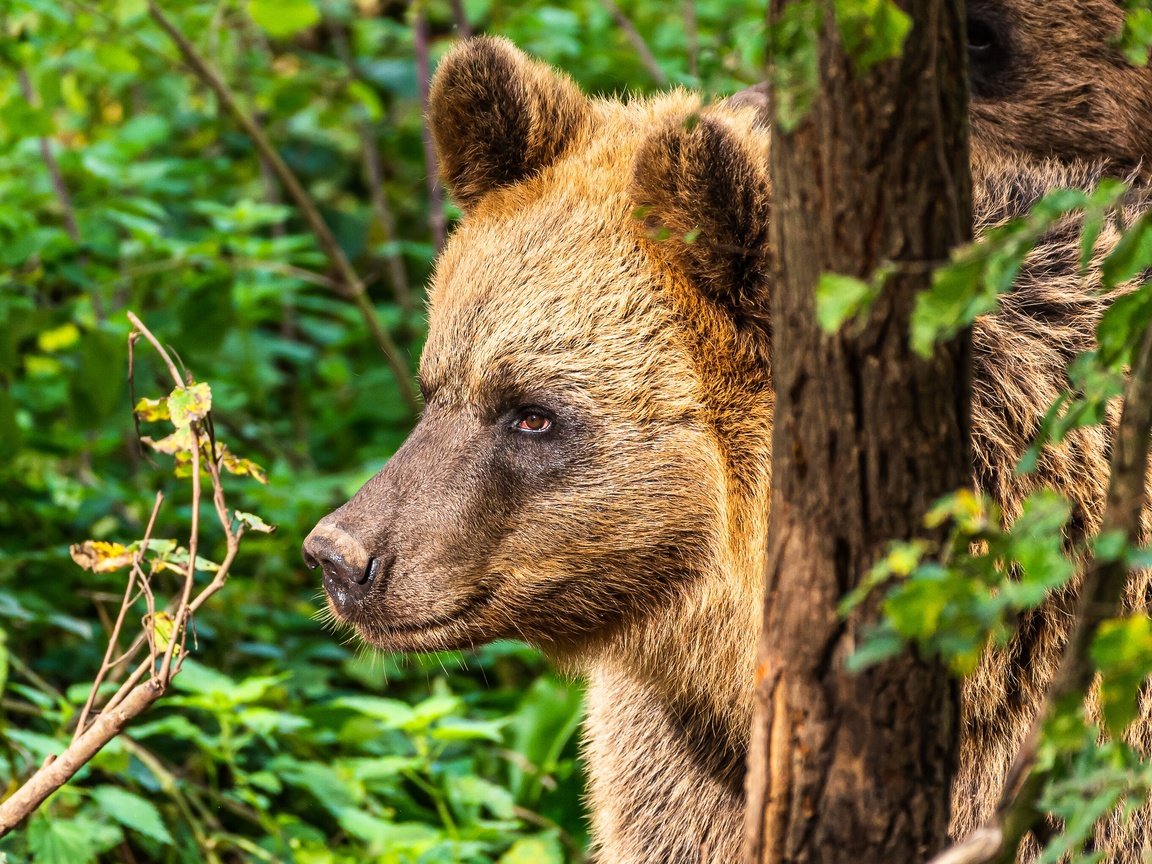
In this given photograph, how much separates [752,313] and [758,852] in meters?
1.37

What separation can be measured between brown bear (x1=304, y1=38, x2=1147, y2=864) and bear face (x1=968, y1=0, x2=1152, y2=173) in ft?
1.53

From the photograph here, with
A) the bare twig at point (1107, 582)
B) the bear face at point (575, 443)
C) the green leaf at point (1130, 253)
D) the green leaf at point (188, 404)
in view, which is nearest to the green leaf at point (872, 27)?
the green leaf at point (1130, 253)

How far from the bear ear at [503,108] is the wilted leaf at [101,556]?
1.32m

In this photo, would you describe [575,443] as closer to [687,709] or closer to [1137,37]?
[687,709]

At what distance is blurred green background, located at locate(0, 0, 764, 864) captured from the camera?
414cm

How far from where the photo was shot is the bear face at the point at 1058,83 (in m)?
3.83

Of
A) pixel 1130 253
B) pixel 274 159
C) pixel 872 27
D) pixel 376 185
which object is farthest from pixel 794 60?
pixel 376 185

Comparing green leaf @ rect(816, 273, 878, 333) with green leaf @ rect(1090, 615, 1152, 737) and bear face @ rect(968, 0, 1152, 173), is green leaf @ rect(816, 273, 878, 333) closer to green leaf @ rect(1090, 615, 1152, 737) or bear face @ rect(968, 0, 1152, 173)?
green leaf @ rect(1090, 615, 1152, 737)

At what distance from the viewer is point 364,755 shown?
5.04 metres

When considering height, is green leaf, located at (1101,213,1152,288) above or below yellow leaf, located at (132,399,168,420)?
above

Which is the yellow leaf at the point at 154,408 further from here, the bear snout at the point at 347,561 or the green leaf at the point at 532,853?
the green leaf at the point at 532,853

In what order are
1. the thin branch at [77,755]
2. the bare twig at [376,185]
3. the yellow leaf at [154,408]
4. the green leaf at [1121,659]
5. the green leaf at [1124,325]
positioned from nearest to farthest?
the green leaf at [1121,659]
the green leaf at [1124,325]
the thin branch at [77,755]
the yellow leaf at [154,408]
the bare twig at [376,185]

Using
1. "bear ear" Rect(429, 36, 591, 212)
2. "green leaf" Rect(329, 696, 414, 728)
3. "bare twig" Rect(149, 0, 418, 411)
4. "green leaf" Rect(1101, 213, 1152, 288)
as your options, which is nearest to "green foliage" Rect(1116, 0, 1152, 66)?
"green leaf" Rect(1101, 213, 1152, 288)

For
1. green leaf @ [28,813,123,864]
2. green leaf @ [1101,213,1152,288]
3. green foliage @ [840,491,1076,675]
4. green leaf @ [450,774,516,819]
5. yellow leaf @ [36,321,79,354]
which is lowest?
green leaf @ [450,774,516,819]
